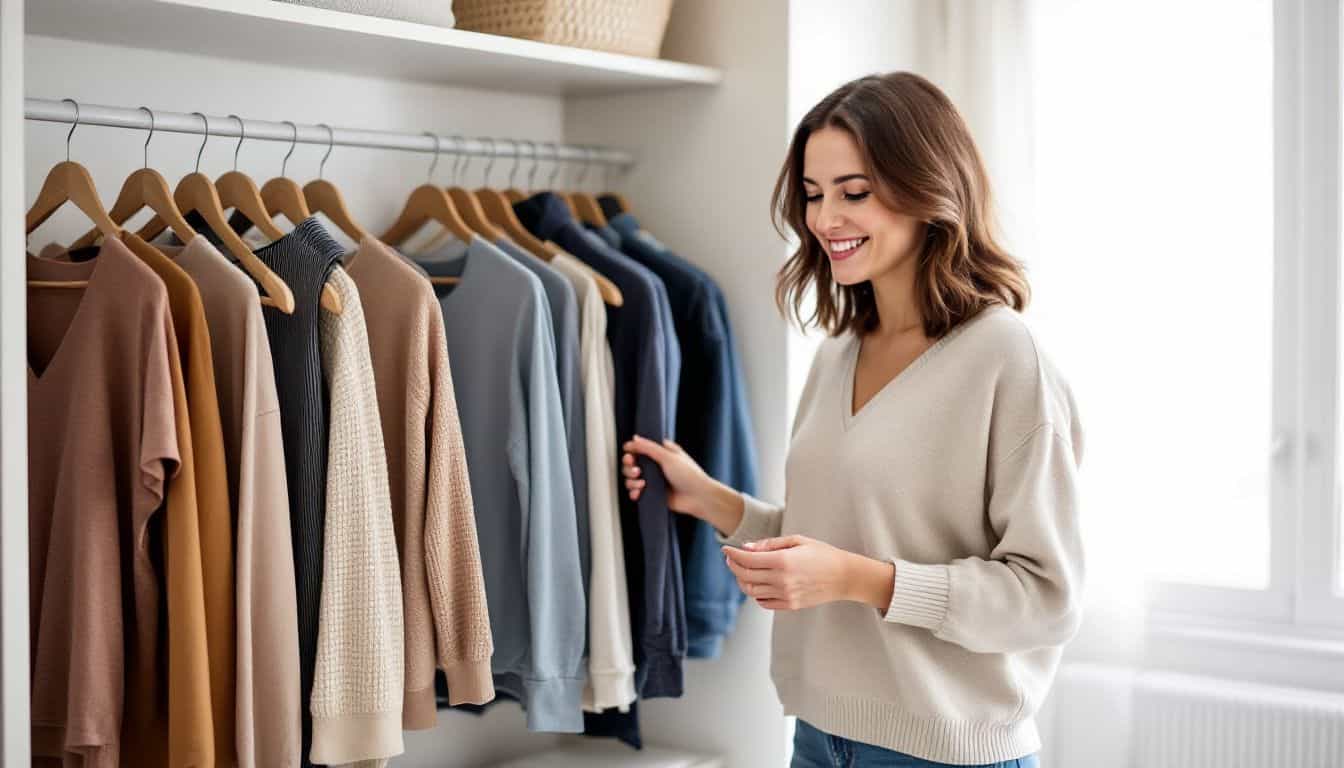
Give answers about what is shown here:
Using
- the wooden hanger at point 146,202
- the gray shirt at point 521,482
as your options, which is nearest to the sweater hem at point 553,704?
the gray shirt at point 521,482

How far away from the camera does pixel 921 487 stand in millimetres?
1720

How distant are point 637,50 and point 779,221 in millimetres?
379

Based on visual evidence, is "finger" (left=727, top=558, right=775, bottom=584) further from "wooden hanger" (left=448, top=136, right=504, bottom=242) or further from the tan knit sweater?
"wooden hanger" (left=448, top=136, right=504, bottom=242)

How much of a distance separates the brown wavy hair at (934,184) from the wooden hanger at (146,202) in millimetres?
865

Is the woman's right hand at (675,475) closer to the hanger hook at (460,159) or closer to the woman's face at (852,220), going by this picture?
the woman's face at (852,220)

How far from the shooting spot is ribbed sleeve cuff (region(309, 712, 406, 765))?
64.9 inches

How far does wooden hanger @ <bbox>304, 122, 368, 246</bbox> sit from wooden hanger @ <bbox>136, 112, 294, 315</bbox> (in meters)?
0.15

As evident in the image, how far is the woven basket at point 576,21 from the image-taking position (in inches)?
85.0

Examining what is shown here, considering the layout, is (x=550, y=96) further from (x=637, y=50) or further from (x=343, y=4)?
(x=343, y=4)

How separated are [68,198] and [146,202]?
110mm

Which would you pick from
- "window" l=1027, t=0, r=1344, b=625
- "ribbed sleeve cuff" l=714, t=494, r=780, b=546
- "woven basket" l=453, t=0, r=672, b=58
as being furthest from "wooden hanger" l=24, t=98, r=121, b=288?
"window" l=1027, t=0, r=1344, b=625

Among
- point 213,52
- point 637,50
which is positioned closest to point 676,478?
point 637,50

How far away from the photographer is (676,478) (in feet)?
6.84

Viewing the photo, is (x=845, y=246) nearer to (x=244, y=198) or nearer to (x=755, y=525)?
(x=755, y=525)
